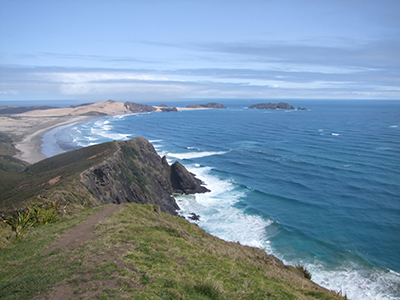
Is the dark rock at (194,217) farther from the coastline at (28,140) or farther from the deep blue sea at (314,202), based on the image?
the coastline at (28,140)

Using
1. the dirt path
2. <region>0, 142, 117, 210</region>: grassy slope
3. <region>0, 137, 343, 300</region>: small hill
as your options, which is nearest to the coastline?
<region>0, 142, 117, 210</region>: grassy slope

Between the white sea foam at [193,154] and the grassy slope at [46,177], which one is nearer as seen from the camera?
the grassy slope at [46,177]

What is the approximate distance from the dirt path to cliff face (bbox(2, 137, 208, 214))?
657cm

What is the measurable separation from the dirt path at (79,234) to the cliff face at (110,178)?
21.6 feet

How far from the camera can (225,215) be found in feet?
120

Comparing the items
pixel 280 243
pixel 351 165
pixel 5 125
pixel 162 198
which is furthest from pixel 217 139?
pixel 5 125

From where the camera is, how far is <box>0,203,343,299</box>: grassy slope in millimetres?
9430

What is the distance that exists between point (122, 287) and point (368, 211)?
121 feet

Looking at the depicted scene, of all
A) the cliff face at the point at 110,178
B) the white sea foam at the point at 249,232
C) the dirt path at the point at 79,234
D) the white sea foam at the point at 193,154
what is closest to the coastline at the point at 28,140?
the cliff face at the point at 110,178

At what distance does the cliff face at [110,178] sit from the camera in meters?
26.0

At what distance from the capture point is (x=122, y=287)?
9438 millimetres

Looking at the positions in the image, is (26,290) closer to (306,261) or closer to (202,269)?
(202,269)

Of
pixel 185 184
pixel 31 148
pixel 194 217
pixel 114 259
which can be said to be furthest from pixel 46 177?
pixel 31 148

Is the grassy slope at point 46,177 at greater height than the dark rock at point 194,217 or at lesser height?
greater
